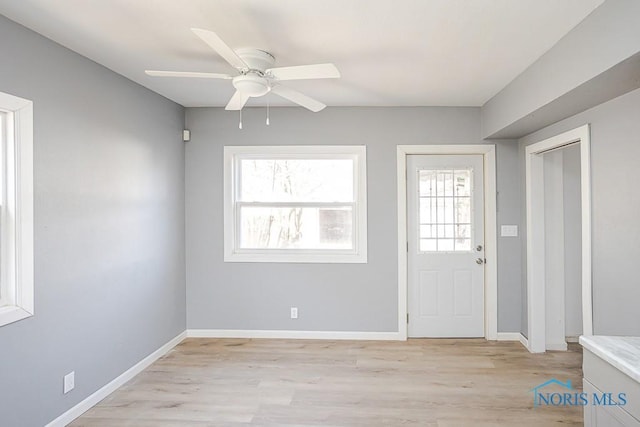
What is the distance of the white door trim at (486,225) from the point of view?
12.9 feet

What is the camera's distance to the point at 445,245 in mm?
4035

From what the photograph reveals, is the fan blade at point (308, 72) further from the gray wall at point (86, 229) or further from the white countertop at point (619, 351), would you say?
the white countertop at point (619, 351)

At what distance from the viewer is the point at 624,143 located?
232 centimetres

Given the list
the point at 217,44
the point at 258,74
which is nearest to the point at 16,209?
the point at 217,44

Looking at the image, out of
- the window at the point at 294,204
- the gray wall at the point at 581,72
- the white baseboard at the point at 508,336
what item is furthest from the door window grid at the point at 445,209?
the white baseboard at the point at 508,336

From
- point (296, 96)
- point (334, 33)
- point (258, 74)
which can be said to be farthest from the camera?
point (296, 96)

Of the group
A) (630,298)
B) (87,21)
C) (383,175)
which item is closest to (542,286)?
(630,298)

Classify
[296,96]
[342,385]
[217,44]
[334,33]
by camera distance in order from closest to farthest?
[217,44] < [334,33] < [296,96] < [342,385]

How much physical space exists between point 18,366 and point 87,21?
6.64ft

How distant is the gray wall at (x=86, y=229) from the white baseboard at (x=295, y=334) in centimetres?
54

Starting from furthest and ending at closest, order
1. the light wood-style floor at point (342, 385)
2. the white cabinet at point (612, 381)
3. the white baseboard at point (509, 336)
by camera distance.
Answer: the white baseboard at point (509, 336)
the light wood-style floor at point (342, 385)
the white cabinet at point (612, 381)

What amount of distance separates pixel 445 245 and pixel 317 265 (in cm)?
143

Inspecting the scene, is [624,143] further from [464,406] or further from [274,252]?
[274,252]

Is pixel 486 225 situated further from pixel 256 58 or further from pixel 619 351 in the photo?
pixel 256 58
